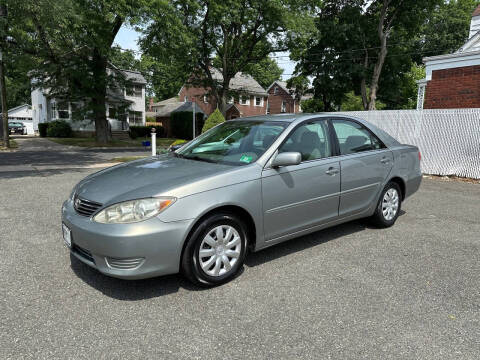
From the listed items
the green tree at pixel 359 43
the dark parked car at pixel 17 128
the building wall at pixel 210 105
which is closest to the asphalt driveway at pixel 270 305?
the green tree at pixel 359 43

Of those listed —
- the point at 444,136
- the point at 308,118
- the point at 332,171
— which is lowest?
the point at 332,171

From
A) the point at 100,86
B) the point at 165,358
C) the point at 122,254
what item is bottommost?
the point at 165,358

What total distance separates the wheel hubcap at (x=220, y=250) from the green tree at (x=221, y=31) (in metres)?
14.9

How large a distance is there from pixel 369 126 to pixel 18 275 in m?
4.59

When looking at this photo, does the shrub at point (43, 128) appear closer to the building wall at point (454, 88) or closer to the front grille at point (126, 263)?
the building wall at point (454, 88)

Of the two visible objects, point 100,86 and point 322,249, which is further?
point 100,86

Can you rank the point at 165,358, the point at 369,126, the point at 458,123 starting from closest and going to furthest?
the point at 165,358 < the point at 369,126 < the point at 458,123

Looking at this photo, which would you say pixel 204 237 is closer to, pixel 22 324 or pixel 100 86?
pixel 22 324

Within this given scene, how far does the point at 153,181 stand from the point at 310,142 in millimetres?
1895

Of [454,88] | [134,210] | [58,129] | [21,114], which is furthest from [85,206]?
[21,114]

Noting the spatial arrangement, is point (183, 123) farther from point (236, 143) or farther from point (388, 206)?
point (236, 143)

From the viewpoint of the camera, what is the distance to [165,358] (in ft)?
7.80

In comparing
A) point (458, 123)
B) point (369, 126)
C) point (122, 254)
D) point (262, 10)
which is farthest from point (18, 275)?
point (262, 10)

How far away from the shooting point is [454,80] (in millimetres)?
13016
